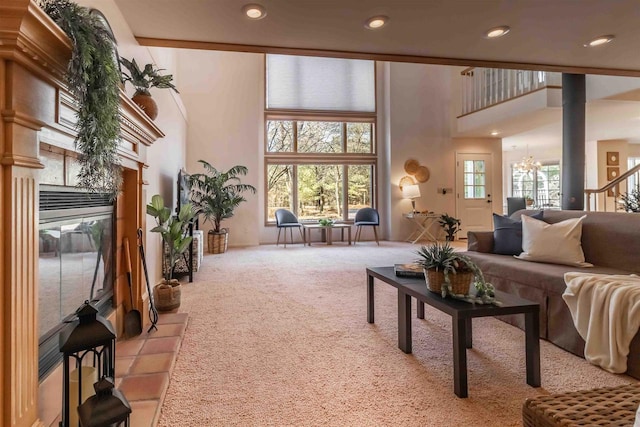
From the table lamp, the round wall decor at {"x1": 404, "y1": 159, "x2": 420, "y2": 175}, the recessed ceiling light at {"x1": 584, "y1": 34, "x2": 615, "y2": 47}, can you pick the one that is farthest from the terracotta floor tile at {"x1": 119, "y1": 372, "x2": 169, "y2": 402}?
the round wall decor at {"x1": 404, "y1": 159, "x2": 420, "y2": 175}

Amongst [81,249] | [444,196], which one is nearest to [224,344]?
[81,249]

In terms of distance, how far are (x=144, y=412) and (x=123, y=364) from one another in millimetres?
547

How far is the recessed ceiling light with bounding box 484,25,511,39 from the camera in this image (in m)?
2.89

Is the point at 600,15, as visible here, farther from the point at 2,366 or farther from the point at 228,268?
the point at 228,268

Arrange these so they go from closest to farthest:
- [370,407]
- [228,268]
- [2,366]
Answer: [2,366], [370,407], [228,268]

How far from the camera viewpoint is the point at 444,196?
8.55m

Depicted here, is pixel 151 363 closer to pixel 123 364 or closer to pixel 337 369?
pixel 123 364

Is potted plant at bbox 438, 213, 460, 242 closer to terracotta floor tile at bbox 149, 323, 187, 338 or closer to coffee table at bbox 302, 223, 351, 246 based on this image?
coffee table at bbox 302, 223, 351, 246

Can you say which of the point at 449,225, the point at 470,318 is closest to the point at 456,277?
the point at 470,318

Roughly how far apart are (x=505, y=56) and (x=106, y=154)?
3617 millimetres

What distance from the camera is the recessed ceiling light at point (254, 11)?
2.49 meters

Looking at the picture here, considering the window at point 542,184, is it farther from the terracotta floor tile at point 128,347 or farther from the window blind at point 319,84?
the terracotta floor tile at point 128,347

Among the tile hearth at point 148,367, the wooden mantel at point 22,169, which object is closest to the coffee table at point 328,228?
the tile hearth at point 148,367

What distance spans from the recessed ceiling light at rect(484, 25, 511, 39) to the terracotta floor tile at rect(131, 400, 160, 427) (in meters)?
3.44
